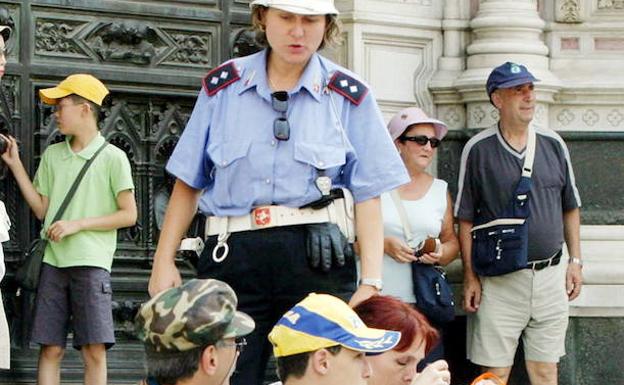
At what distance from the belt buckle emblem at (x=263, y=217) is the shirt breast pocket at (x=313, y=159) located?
163 mm

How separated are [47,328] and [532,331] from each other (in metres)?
2.47

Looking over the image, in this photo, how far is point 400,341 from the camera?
6.78 metres

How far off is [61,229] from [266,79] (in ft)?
7.30

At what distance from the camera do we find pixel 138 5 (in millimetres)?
10617

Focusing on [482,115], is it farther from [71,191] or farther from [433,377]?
[433,377]

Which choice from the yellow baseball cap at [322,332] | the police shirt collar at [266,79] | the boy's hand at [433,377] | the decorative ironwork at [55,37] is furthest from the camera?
the decorative ironwork at [55,37]

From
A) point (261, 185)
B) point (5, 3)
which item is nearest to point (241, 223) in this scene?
point (261, 185)

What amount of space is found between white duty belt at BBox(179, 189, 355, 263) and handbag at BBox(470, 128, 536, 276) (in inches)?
106

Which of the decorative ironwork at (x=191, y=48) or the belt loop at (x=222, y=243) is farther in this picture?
the decorative ironwork at (x=191, y=48)

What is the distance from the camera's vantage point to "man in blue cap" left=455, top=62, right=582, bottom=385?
10.4 metres

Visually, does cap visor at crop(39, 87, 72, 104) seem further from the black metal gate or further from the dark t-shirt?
the dark t-shirt

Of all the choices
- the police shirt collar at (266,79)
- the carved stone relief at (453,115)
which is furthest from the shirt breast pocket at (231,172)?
the carved stone relief at (453,115)

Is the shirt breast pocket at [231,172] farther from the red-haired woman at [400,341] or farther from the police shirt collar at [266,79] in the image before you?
the red-haired woman at [400,341]

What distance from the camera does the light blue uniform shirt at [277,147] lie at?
24.8 ft
